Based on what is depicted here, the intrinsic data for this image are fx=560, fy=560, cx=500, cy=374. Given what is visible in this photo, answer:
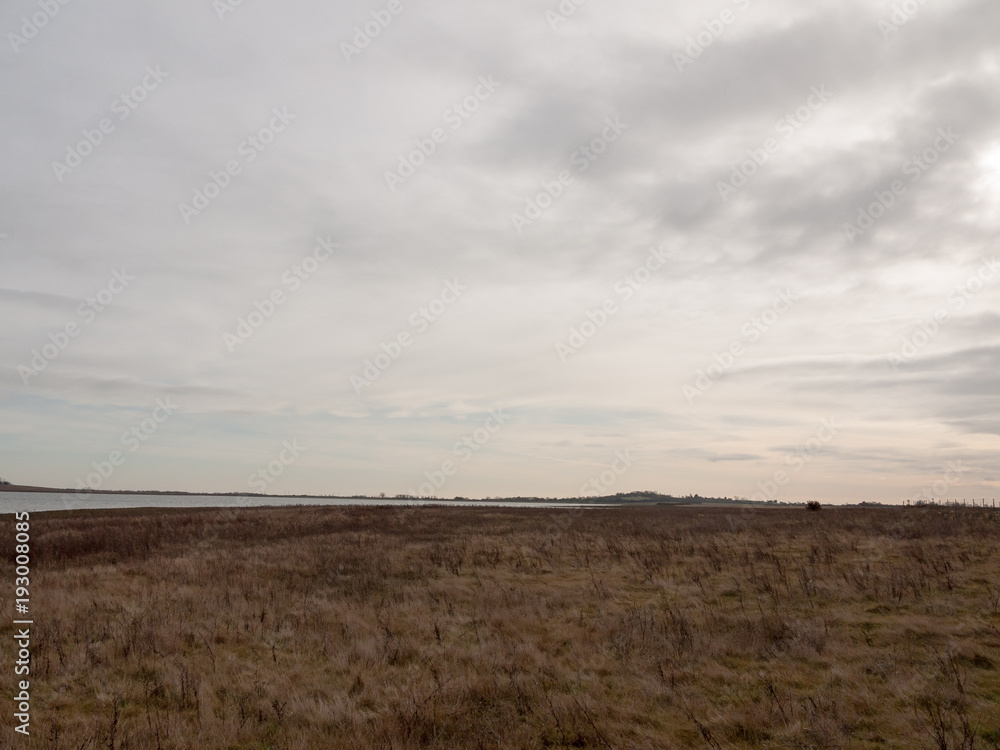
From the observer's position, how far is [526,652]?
369 inches

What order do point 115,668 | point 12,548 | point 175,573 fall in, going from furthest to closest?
point 12,548
point 175,573
point 115,668

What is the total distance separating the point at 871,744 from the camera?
6066 millimetres

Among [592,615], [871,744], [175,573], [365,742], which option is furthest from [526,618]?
[175,573]

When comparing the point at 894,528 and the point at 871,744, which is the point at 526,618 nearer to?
the point at 871,744

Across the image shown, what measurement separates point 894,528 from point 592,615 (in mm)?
20864

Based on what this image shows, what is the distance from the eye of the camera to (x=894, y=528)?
83.4 ft

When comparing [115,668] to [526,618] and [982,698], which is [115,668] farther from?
[982,698]

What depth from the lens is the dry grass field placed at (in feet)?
21.6

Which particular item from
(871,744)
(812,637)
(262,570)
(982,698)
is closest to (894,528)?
(812,637)

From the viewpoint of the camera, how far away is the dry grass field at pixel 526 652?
6598mm

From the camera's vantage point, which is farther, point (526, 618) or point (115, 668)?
point (526, 618)

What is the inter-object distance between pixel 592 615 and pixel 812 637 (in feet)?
13.9

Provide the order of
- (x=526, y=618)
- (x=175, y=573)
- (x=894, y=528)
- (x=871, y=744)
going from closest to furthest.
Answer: (x=871, y=744), (x=526, y=618), (x=175, y=573), (x=894, y=528)

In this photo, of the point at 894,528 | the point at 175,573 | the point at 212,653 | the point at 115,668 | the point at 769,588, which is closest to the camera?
the point at 115,668
